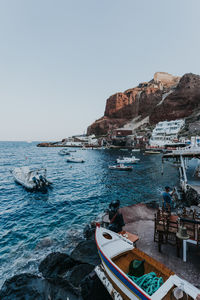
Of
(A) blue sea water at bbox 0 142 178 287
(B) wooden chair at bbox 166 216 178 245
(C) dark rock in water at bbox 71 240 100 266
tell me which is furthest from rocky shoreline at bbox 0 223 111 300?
(B) wooden chair at bbox 166 216 178 245

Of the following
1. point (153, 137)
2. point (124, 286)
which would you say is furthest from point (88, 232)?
point (153, 137)

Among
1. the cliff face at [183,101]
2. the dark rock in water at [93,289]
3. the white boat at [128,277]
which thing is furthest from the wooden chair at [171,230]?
the cliff face at [183,101]

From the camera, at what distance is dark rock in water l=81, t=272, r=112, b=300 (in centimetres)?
554

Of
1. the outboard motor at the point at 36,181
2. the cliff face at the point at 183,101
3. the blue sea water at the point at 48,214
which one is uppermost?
the cliff face at the point at 183,101

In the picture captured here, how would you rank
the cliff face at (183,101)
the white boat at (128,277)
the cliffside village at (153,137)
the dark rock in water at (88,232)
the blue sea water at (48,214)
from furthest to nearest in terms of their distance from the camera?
the cliff face at (183,101) → the cliffside village at (153,137) → the dark rock in water at (88,232) → the blue sea water at (48,214) → the white boat at (128,277)

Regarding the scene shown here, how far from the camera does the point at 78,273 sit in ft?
22.4

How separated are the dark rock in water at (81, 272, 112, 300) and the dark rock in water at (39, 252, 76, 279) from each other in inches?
64.2

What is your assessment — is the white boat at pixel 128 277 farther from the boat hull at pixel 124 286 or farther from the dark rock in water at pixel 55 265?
the dark rock in water at pixel 55 265

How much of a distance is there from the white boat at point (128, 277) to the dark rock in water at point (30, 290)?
7.74 ft

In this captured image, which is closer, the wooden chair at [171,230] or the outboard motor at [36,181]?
the wooden chair at [171,230]

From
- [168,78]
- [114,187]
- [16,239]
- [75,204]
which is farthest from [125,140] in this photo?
[168,78]

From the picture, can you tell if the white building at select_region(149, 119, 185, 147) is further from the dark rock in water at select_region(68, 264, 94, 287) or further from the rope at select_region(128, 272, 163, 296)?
the rope at select_region(128, 272, 163, 296)

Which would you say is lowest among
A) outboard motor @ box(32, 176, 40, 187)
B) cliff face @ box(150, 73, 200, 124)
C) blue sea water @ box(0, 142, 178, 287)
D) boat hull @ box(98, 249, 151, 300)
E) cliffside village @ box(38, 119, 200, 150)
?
blue sea water @ box(0, 142, 178, 287)

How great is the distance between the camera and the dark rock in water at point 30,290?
587 cm
